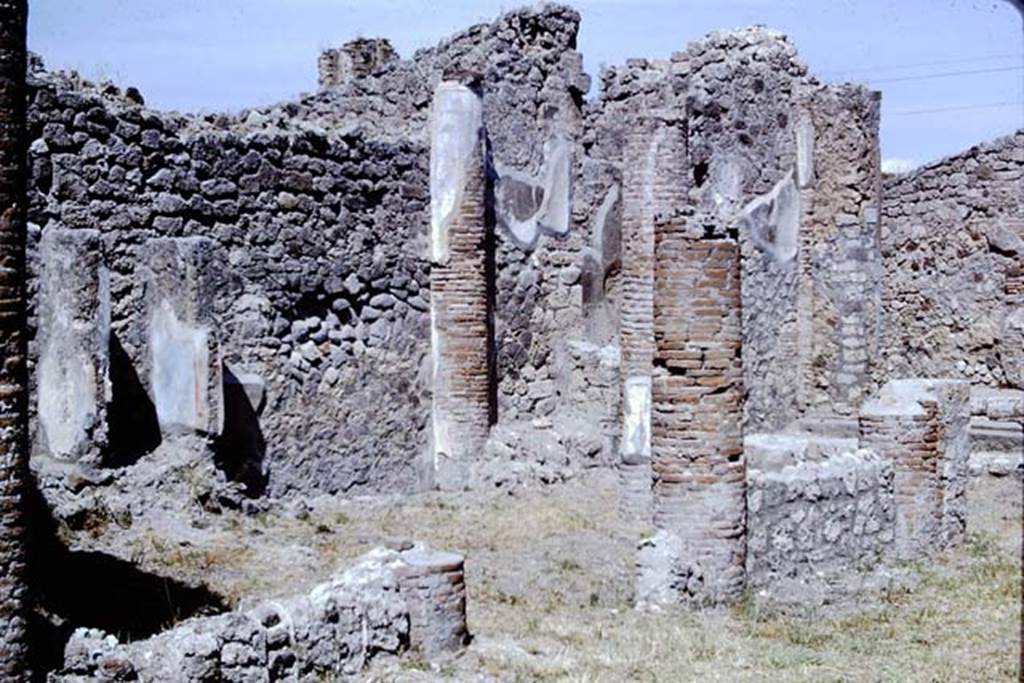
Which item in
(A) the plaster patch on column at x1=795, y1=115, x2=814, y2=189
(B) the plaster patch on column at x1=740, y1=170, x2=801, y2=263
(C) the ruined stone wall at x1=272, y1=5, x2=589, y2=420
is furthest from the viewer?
(A) the plaster patch on column at x1=795, y1=115, x2=814, y2=189

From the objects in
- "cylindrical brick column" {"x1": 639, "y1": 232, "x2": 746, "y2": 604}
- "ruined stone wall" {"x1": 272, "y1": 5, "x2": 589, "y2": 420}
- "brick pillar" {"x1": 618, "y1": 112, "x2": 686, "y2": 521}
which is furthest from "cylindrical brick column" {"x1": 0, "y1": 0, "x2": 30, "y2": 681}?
"brick pillar" {"x1": 618, "y1": 112, "x2": 686, "y2": 521}

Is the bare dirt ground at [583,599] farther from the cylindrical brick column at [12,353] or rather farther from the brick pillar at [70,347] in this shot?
the cylindrical brick column at [12,353]

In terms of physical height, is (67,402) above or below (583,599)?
above

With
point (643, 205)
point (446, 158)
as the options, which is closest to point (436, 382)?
point (446, 158)

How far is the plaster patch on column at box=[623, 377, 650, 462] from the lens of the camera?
36.8ft

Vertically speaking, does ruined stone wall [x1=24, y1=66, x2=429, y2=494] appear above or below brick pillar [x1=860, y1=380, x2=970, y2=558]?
above

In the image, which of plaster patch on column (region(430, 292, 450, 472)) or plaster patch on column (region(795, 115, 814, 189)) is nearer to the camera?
plaster patch on column (region(430, 292, 450, 472))

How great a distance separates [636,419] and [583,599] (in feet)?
10.5

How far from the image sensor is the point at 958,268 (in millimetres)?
16562

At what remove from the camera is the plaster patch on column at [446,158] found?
12.6 meters

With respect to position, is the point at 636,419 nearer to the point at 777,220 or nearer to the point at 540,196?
the point at 540,196

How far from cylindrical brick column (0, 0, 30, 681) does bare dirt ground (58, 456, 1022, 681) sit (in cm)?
191

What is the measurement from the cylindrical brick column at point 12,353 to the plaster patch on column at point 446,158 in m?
7.26

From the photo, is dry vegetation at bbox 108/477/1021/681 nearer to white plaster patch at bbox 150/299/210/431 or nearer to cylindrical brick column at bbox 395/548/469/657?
cylindrical brick column at bbox 395/548/469/657
